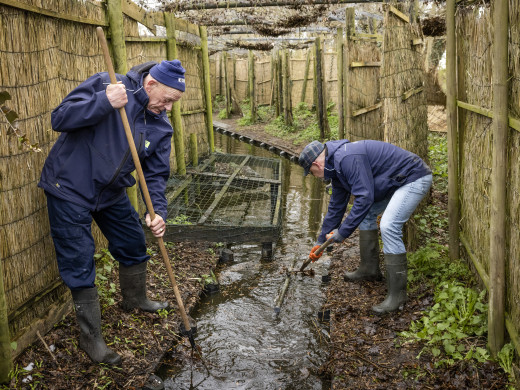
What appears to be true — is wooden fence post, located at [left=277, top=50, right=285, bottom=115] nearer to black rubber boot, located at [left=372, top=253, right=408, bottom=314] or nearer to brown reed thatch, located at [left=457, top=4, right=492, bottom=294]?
brown reed thatch, located at [left=457, top=4, right=492, bottom=294]

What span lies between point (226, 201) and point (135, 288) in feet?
14.8

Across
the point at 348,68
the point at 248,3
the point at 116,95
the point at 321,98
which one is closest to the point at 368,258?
the point at 116,95

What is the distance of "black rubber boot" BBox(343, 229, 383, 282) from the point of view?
551cm

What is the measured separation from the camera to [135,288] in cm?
458

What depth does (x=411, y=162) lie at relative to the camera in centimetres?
485

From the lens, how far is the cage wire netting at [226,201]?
6.77 m

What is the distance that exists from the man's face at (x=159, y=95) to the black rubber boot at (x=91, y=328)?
149cm

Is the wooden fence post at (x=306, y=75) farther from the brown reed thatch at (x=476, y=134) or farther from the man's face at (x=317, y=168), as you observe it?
the man's face at (x=317, y=168)

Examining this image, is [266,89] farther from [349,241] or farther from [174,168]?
[349,241]

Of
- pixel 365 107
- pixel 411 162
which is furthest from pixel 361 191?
pixel 365 107

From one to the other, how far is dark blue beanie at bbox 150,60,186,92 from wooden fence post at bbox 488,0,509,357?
2224 millimetres

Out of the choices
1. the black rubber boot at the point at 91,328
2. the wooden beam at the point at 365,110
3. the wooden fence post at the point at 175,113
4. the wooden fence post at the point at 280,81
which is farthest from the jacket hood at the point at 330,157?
the wooden fence post at the point at 280,81

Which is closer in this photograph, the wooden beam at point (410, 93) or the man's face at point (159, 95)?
the man's face at point (159, 95)

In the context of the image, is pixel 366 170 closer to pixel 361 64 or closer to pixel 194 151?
pixel 361 64
